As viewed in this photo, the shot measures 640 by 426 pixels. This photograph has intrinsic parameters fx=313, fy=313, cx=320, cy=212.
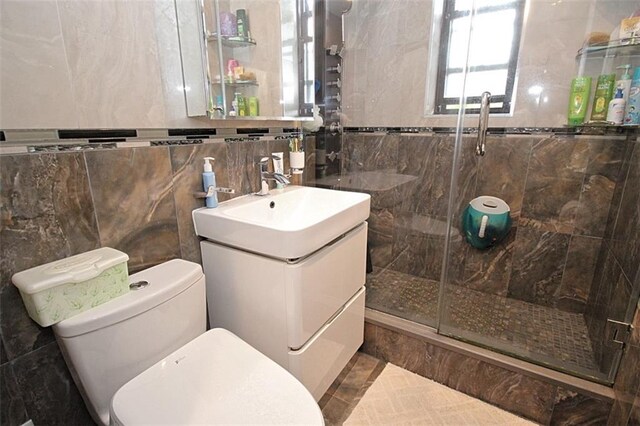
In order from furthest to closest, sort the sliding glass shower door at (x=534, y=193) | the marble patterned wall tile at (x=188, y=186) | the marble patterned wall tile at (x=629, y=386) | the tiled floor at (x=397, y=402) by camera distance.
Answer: the sliding glass shower door at (x=534, y=193)
the tiled floor at (x=397, y=402)
the marble patterned wall tile at (x=188, y=186)
the marble patterned wall tile at (x=629, y=386)

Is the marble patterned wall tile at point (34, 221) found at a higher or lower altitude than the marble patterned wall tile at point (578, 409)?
higher

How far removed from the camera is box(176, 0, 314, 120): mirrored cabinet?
1.18 m

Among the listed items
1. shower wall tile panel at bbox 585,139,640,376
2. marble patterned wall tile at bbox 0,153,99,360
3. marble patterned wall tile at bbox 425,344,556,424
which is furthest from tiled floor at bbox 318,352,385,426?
marble patterned wall tile at bbox 0,153,99,360

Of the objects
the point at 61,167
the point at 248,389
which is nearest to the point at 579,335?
the point at 248,389

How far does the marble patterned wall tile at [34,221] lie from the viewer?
0.78 m

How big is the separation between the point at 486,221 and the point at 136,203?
1.83 metres

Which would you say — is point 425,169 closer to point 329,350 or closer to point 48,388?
point 329,350

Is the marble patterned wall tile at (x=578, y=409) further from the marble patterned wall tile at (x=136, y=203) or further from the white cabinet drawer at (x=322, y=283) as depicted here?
the marble patterned wall tile at (x=136, y=203)

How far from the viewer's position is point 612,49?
4.84 ft

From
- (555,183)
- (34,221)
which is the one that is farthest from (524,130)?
(34,221)

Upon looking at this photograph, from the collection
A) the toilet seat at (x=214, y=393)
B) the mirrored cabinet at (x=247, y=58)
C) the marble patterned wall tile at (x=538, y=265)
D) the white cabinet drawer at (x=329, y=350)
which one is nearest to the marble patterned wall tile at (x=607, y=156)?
the marble patterned wall tile at (x=538, y=265)

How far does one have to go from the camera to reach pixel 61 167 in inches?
33.8

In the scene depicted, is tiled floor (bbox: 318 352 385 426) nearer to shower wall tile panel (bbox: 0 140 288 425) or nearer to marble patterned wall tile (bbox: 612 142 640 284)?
shower wall tile panel (bbox: 0 140 288 425)

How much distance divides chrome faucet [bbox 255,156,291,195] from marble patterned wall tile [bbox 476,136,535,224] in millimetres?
1213
